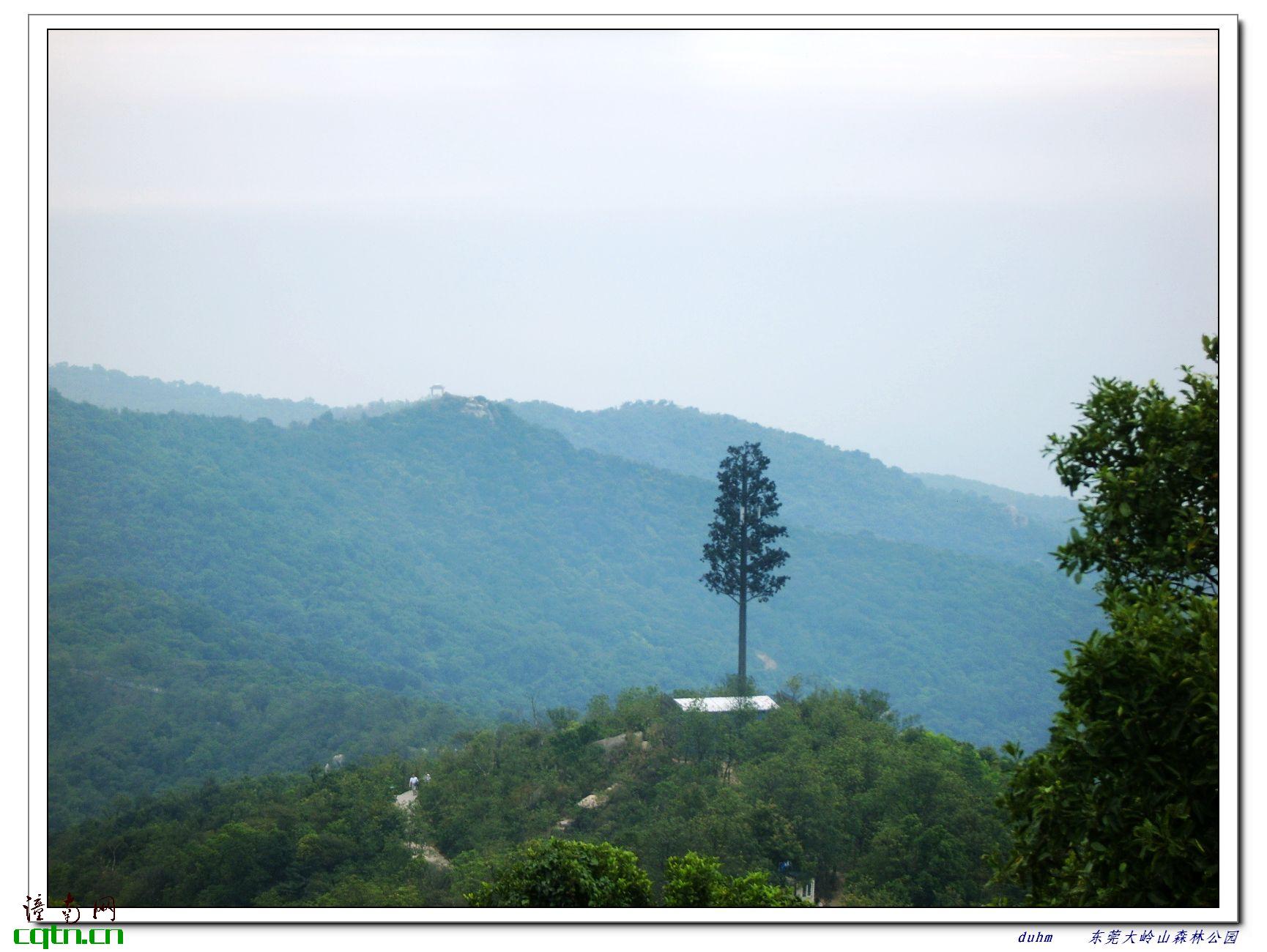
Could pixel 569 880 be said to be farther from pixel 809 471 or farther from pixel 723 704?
pixel 809 471

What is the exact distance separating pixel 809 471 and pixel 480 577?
1174cm

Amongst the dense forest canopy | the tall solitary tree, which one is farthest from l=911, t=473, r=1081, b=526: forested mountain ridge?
the dense forest canopy

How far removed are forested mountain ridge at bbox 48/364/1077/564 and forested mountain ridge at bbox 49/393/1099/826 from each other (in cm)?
93

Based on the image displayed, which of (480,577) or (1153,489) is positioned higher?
(1153,489)

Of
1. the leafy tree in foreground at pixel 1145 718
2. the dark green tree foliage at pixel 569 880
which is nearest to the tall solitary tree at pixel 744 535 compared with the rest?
the dark green tree foliage at pixel 569 880

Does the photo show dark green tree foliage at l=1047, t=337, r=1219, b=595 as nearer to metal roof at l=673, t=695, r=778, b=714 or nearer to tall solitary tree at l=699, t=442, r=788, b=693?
metal roof at l=673, t=695, r=778, b=714

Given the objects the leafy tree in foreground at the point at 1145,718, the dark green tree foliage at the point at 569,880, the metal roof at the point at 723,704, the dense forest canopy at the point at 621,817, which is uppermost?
the leafy tree in foreground at the point at 1145,718

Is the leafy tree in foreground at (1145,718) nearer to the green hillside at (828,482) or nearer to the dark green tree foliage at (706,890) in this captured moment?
the dark green tree foliage at (706,890)

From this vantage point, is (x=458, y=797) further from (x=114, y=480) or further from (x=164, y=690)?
(x=114, y=480)

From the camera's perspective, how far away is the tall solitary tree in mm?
12930

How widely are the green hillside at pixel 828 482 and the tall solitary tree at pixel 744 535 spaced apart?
1920cm

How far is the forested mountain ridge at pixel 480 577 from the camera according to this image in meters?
24.3

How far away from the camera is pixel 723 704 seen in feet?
39.6

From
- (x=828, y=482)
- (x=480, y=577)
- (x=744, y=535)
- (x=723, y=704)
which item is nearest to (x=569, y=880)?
(x=723, y=704)
